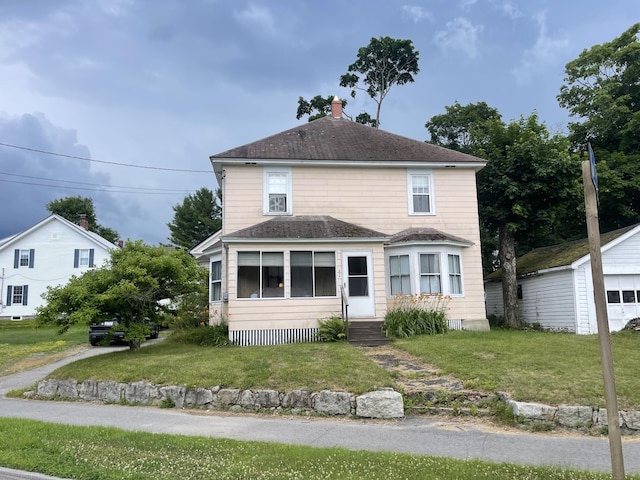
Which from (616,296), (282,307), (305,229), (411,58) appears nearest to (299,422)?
(282,307)

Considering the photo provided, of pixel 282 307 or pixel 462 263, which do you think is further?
pixel 462 263

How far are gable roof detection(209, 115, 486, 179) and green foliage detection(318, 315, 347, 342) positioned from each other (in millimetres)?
6387

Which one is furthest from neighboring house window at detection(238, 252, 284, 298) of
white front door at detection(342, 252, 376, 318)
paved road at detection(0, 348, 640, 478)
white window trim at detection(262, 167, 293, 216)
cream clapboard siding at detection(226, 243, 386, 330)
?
paved road at detection(0, 348, 640, 478)

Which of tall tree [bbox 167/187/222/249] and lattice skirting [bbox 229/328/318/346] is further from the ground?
tall tree [bbox 167/187/222/249]

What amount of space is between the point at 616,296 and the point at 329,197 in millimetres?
11418

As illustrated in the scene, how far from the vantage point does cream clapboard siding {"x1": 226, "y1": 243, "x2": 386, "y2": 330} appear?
1597 centimetres

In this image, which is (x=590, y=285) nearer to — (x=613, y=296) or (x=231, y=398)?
(x=613, y=296)

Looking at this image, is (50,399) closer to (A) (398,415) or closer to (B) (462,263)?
(A) (398,415)

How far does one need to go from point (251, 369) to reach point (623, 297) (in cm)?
1496

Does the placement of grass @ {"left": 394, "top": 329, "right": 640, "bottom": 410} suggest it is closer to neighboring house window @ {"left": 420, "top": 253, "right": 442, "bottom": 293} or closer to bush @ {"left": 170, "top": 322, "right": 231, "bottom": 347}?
neighboring house window @ {"left": 420, "top": 253, "right": 442, "bottom": 293}

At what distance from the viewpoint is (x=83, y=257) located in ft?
119

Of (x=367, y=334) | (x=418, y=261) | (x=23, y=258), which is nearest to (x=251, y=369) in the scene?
(x=367, y=334)

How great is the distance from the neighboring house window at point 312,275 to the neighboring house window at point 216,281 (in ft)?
11.5

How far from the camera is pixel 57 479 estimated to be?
5395 mm
